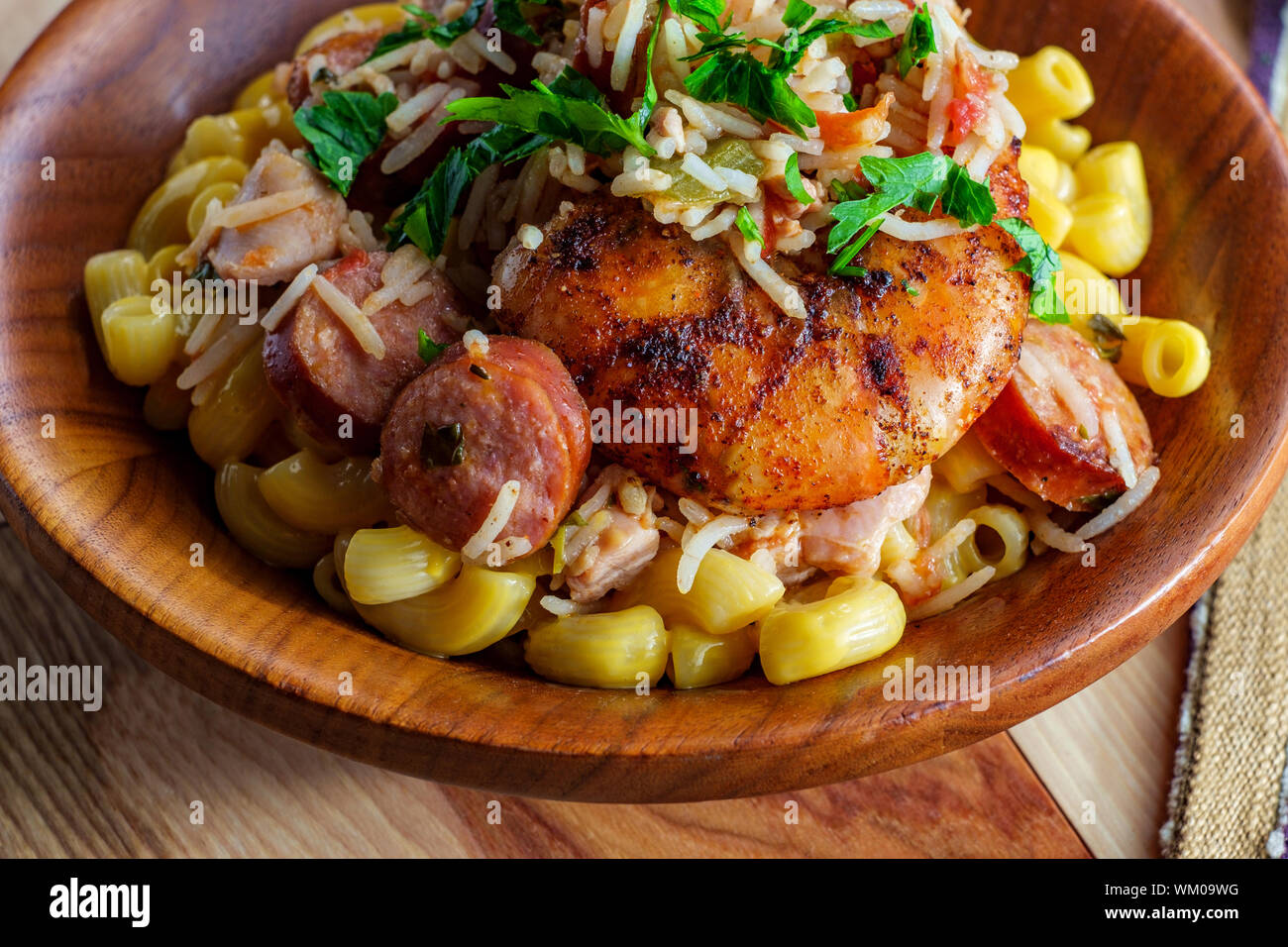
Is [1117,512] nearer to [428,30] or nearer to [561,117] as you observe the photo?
[561,117]

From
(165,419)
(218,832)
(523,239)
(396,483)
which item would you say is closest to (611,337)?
(523,239)

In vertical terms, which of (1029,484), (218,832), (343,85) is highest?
(343,85)

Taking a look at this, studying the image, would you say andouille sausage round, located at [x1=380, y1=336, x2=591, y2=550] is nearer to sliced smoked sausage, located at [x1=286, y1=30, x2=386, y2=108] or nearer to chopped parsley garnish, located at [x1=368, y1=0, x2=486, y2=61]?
chopped parsley garnish, located at [x1=368, y1=0, x2=486, y2=61]

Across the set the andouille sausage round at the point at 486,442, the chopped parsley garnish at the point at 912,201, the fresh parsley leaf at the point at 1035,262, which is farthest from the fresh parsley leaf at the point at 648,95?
the fresh parsley leaf at the point at 1035,262

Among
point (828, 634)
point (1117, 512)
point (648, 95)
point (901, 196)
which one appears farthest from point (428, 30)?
point (1117, 512)

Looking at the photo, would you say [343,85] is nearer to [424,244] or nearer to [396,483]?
[424,244]

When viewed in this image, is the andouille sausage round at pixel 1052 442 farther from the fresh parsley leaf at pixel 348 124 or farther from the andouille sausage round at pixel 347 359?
the fresh parsley leaf at pixel 348 124

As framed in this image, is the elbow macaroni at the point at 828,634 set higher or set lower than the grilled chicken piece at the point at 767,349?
lower
